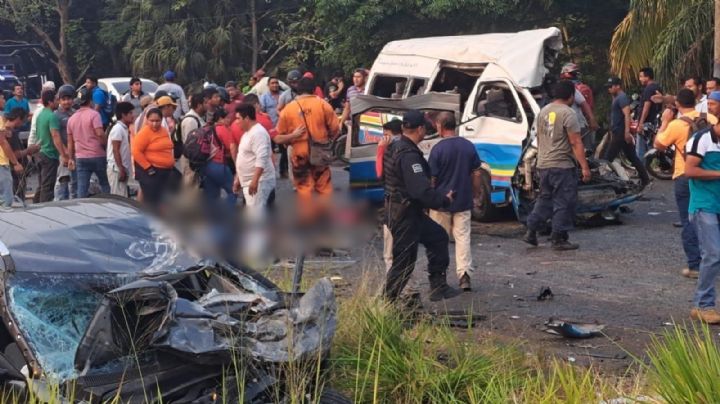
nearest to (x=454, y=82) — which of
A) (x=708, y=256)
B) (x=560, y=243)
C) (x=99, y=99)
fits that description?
(x=560, y=243)

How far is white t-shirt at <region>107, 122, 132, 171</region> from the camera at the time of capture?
39.9ft

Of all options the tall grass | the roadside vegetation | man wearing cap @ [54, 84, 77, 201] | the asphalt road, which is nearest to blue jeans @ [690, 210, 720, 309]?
the asphalt road

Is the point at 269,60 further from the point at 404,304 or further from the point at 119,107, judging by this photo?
the point at 404,304

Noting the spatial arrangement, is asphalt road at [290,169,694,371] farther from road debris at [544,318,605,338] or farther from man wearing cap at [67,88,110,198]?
man wearing cap at [67,88,110,198]

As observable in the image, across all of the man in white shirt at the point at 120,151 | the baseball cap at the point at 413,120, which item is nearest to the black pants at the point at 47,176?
the man in white shirt at the point at 120,151

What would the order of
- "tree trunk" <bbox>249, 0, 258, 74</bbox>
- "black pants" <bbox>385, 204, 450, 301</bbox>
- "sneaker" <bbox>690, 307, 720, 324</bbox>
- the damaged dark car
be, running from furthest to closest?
"tree trunk" <bbox>249, 0, 258, 74</bbox> < "black pants" <bbox>385, 204, 450, 301</bbox> < "sneaker" <bbox>690, 307, 720, 324</bbox> < the damaged dark car

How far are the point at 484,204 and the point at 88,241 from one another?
8036 mm

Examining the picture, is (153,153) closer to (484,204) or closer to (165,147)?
(165,147)

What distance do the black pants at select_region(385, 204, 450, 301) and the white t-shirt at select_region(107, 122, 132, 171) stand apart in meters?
4.39

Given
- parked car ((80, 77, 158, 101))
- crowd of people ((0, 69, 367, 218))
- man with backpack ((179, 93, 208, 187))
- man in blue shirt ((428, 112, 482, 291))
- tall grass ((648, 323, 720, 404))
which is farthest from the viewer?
parked car ((80, 77, 158, 101))

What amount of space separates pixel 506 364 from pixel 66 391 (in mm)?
2974

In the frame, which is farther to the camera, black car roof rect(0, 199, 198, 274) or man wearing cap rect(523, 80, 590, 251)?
man wearing cap rect(523, 80, 590, 251)

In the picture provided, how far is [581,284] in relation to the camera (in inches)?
386

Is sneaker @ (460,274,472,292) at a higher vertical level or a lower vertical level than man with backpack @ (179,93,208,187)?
lower
